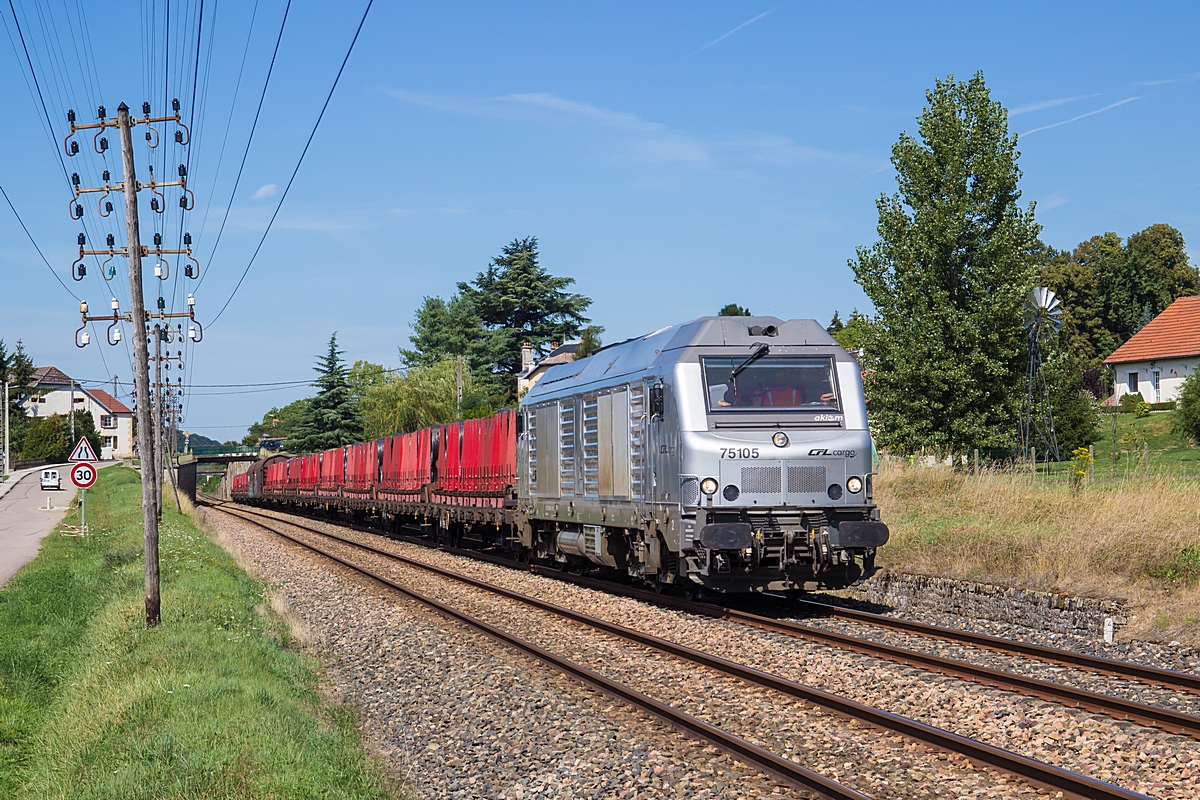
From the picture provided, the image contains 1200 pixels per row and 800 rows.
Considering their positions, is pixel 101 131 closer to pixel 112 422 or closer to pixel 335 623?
pixel 335 623

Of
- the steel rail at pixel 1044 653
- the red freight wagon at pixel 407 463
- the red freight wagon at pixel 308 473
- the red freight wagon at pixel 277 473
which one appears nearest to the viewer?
the steel rail at pixel 1044 653

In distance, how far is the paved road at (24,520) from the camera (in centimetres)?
2778

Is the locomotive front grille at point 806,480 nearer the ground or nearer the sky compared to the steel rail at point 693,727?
nearer the sky

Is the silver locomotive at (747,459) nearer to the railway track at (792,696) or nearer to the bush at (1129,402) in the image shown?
the railway track at (792,696)

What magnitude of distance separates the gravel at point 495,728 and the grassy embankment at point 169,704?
45 centimetres

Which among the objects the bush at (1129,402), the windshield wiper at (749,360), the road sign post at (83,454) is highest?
the bush at (1129,402)

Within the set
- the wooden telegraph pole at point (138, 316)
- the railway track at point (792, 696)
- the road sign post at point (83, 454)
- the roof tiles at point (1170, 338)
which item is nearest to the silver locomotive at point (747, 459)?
the railway track at point (792, 696)

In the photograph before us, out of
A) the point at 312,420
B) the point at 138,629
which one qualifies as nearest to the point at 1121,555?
the point at 138,629

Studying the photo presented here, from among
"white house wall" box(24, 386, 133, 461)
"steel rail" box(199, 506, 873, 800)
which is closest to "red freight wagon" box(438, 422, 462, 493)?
"steel rail" box(199, 506, 873, 800)

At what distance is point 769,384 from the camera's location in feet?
45.1

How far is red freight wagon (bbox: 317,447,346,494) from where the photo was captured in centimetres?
4447

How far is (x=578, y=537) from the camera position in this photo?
1770 centimetres

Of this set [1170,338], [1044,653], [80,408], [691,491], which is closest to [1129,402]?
[1170,338]

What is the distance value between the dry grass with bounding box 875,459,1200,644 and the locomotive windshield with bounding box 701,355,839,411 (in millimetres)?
4120
